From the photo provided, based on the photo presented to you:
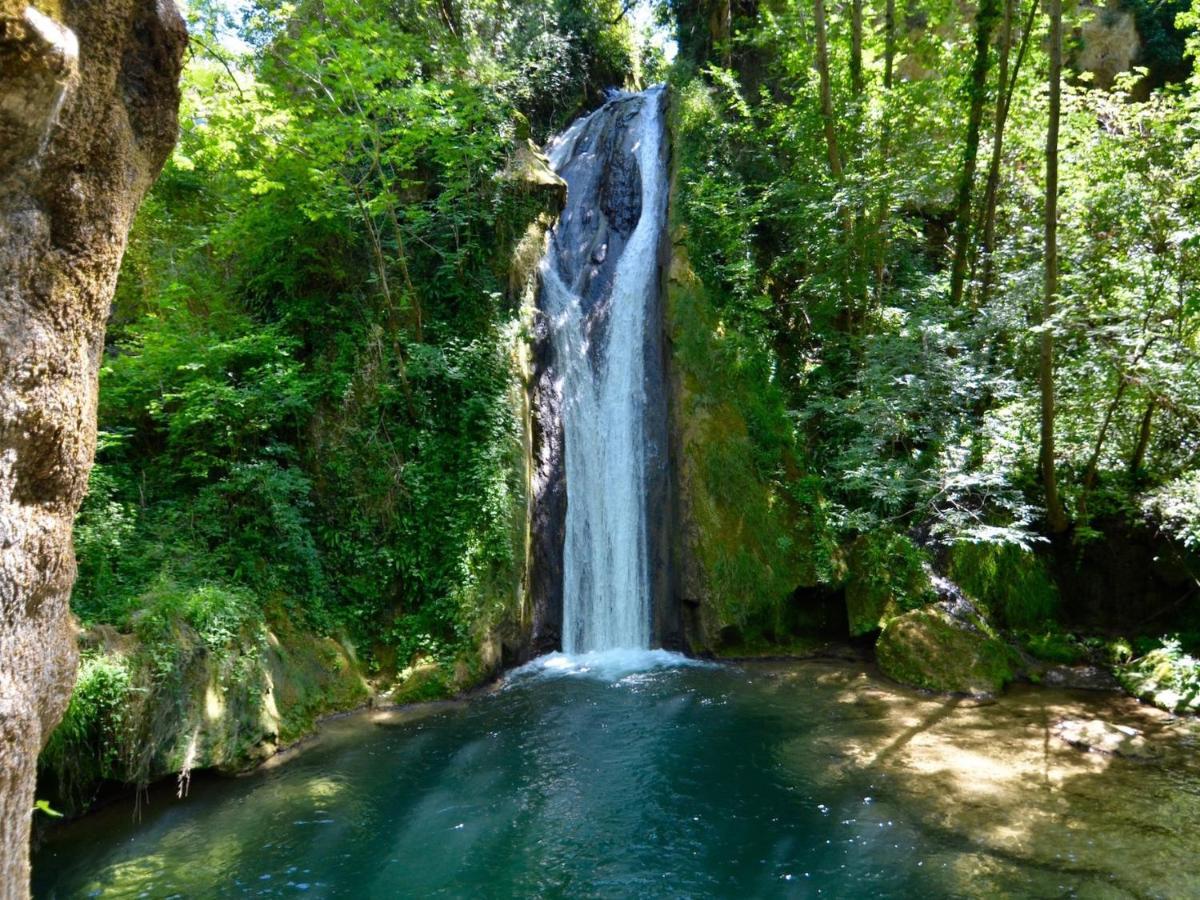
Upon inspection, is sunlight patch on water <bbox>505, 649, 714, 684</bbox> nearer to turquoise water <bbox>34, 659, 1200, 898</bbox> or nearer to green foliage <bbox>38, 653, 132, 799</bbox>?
turquoise water <bbox>34, 659, 1200, 898</bbox>

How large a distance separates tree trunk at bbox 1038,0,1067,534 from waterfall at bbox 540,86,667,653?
619 centimetres

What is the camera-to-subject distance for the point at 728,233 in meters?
14.5

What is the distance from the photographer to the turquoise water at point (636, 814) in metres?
5.83

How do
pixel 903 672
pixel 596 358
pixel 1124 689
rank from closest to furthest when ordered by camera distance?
pixel 1124 689, pixel 903 672, pixel 596 358

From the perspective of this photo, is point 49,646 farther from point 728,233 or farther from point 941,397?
point 728,233

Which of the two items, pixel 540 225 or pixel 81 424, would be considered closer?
pixel 81 424

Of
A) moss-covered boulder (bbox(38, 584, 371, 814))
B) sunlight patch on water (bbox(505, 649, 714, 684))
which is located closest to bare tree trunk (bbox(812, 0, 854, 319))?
sunlight patch on water (bbox(505, 649, 714, 684))

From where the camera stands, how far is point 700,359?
1322cm

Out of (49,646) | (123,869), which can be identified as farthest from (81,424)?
(123,869)

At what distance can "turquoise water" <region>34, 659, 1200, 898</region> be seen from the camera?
19.1ft

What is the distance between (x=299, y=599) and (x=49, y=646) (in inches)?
286

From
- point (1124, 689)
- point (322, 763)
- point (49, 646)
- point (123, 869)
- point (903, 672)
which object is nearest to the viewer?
point (49, 646)

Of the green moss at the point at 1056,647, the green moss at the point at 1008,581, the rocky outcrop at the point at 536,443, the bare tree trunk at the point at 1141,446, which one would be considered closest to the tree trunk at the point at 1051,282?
the green moss at the point at 1008,581

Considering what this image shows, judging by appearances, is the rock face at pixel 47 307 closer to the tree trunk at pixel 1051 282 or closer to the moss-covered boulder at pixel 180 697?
the moss-covered boulder at pixel 180 697
